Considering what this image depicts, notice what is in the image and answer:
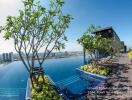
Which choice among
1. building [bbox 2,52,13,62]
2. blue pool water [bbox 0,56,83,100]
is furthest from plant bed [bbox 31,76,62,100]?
building [bbox 2,52,13,62]

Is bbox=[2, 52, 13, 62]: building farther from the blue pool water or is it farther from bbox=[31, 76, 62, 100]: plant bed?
bbox=[31, 76, 62, 100]: plant bed

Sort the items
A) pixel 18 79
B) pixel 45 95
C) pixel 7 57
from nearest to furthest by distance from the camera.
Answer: pixel 45 95, pixel 18 79, pixel 7 57

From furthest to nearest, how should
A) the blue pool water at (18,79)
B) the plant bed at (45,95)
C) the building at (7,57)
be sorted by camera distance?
the building at (7,57), the blue pool water at (18,79), the plant bed at (45,95)

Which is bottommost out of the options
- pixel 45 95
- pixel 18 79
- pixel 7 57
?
pixel 18 79

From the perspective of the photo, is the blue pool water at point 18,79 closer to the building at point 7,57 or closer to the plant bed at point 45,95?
the plant bed at point 45,95

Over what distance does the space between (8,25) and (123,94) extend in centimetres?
958

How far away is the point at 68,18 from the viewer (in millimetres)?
19578

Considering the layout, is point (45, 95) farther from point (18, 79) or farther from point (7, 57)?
point (7, 57)

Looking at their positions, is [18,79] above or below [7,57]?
below

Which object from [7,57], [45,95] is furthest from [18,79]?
[7,57]

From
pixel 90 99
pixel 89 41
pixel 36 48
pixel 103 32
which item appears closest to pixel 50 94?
pixel 90 99

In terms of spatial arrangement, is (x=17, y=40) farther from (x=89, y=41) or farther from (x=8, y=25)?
(x=89, y=41)

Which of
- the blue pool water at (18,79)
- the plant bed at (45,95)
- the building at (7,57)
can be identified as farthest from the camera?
the building at (7,57)

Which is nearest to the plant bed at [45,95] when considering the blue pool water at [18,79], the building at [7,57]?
the blue pool water at [18,79]
